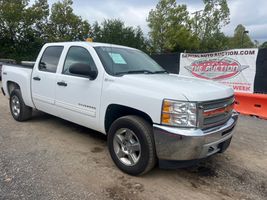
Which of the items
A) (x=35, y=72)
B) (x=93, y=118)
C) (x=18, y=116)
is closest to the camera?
(x=93, y=118)

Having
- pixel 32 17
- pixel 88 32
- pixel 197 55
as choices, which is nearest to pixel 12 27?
pixel 32 17

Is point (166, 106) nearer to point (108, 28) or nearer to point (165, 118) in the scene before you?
point (165, 118)

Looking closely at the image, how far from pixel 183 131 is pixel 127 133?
0.88 m

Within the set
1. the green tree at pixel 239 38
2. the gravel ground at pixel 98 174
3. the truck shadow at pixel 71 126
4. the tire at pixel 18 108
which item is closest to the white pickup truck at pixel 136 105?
the gravel ground at pixel 98 174

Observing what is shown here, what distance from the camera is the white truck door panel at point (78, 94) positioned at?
12.7 ft

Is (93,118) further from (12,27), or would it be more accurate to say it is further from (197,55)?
(12,27)

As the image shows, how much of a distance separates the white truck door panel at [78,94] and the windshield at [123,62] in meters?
0.22

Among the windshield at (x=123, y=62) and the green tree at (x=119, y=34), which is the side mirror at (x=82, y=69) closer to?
the windshield at (x=123, y=62)

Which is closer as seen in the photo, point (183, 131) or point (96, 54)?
point (183, 131)

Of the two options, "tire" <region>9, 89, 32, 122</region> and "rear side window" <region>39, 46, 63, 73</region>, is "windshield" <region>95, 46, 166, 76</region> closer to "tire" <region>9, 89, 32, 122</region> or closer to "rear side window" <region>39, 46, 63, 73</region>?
"rear side window" <region>39, 46, 63, 73</region>

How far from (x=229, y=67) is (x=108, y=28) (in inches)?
957

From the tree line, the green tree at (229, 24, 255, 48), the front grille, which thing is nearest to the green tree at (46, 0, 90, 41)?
the tree line

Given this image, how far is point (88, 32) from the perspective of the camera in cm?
3216

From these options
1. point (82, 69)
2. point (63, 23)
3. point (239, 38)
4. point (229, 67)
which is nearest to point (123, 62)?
point (82, 69)
